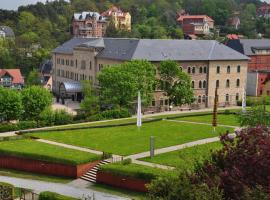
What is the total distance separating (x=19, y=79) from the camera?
302ft

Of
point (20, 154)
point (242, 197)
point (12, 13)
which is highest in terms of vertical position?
point (12, 13)

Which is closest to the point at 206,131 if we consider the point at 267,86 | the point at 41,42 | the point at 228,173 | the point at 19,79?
the point at 228,173

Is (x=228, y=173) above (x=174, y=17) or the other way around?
the other way around

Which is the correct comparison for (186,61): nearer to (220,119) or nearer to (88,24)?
(220,119)

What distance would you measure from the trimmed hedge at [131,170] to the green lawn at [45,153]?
8.19 feet

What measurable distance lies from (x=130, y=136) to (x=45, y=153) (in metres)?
8.76

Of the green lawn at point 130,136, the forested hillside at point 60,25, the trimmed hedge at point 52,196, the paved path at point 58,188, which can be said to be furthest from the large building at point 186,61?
the trimmed hedge at point 52,196

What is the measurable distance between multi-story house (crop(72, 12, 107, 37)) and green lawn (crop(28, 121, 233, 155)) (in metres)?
98.3

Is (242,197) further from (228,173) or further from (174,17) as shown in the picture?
(174,17)

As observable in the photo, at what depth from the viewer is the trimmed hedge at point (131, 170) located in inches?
1073

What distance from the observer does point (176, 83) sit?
61812 millimetres

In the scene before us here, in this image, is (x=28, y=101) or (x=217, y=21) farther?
(x=217, y=21)

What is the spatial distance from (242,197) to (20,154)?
20709mm

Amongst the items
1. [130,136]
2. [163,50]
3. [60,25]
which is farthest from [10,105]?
[60,25]
